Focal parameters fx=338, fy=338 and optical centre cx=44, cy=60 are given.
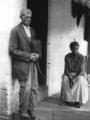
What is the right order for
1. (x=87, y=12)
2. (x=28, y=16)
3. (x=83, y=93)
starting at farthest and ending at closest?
(x=87, y=12), (x=83, y=93), (x=28, y=16)

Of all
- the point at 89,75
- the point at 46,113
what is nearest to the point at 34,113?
the point at 46,113

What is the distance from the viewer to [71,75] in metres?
7.18

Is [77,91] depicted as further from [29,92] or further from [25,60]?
[25,60]

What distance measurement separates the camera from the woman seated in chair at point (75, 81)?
6973mm

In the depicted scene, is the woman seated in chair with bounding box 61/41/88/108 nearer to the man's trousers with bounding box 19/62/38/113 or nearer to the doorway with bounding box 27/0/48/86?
the doorway with bounding box 27/0/48/86

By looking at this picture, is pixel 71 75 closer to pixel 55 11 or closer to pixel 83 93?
→ pixel 83 93

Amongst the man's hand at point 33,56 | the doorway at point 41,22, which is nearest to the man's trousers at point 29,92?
the man's hand at point 33,56

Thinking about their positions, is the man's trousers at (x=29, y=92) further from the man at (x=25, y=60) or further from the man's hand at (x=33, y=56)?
the man's hand at (x=33, y=56)

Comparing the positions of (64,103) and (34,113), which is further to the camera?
(64,103)

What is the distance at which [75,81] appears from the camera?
701cm

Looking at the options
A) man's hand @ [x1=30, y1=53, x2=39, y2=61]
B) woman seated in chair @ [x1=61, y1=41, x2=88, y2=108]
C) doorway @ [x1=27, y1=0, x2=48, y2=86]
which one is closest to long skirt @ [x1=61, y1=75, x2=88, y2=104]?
woman seated in chair @ [x1=61, y1=41, x2=88, y2=108]

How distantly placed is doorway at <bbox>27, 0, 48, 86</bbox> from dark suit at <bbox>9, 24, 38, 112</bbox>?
146cm

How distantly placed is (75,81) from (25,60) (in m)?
1.47

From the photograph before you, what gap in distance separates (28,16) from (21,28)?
9.9 inches
